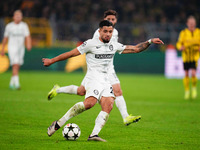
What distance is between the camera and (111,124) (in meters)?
8.51

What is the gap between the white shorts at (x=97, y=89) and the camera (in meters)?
6.68

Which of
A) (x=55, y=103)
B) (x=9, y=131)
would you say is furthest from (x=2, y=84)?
(x=9, y=131)

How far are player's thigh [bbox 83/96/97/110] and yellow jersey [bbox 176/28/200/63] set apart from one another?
7.39 meters

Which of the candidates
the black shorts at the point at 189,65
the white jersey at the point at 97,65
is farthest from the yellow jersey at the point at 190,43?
the white jersey at the point at 97,65

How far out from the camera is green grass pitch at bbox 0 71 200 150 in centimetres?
637

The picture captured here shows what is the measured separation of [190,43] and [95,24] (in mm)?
10957

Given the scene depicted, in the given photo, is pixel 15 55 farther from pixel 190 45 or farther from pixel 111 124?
pixel 111 124

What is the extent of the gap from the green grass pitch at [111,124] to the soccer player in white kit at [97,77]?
334 mm

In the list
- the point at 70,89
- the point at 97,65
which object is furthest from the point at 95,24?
the point at 97,65

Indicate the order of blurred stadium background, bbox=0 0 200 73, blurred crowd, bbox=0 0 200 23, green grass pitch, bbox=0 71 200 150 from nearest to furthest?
green grass pitch, bbox=0 71 200 150 < blurred stadium background, bbox=0 0 200 73 < blurred crowd, bbox=0 0 200 23

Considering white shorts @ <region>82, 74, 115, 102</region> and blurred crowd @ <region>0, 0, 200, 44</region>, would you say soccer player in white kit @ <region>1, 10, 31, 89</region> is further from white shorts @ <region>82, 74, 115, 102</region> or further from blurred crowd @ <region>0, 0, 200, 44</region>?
blurred crowd @ <region>0, 0, 200, 44</region>

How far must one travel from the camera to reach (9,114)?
9.12 meters

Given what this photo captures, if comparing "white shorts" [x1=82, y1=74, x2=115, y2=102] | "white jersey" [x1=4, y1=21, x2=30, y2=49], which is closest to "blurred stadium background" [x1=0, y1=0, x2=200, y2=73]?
"white jersey" [x1=4, y1=21, x2=30, y2=49]

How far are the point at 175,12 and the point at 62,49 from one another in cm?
871
